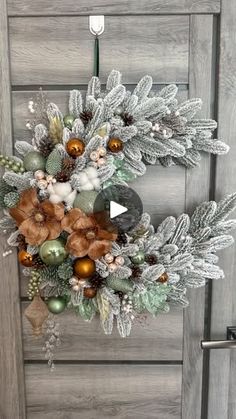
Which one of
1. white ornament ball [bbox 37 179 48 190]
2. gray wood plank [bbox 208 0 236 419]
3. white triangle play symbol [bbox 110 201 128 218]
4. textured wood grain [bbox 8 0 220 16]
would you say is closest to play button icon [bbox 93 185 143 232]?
white triangle play symbol [bbox 110 201 128 218]

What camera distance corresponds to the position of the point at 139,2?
975 mm

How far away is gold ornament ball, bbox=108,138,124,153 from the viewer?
0.93 metres

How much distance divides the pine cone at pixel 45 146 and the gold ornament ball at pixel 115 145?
13 cm

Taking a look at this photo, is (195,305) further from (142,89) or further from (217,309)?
(142,89)

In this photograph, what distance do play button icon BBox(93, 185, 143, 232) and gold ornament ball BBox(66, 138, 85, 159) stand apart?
3.5 inches

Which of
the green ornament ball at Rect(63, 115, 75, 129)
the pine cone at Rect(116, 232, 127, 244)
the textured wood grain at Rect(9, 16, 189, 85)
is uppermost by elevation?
the textured wood grain at Rect(9, 16, 189, 85)

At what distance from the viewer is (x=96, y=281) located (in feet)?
3.15

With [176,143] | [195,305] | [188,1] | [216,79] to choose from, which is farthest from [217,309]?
[188,1]

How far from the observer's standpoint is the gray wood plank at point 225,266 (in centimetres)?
99

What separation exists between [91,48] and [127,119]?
0.18 meters

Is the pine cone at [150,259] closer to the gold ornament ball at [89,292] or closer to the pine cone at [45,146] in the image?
the gold ornament ball at [89,292]

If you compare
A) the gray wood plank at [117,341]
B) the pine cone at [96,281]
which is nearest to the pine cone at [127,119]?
the pine cone at [96,281]

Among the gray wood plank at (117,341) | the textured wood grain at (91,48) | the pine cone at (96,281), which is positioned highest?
the textured wood grain at (91,48)

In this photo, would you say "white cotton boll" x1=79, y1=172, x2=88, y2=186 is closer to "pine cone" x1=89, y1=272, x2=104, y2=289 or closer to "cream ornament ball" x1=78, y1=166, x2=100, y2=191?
"cream ornament ball" x1=78, y1=166, x2=100, y2=191
